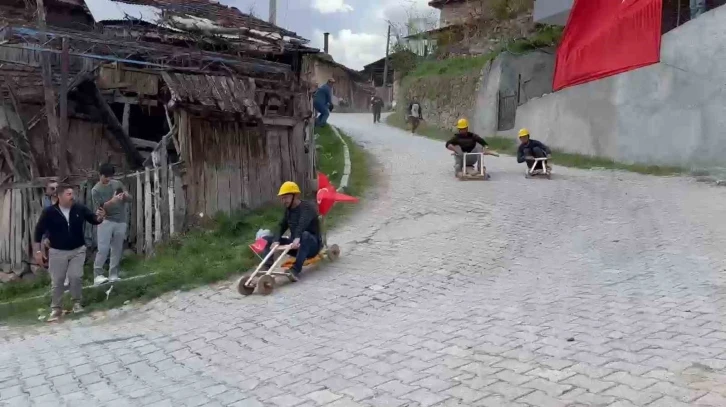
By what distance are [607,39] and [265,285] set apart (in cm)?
1207

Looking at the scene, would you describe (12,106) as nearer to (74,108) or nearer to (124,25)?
(74,108)

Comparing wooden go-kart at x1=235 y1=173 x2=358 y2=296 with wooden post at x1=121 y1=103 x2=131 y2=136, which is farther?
wooden post at x1=121 y1=103 x2=131 y2=136

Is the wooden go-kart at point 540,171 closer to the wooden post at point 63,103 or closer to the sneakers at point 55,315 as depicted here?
the wooden post at point 63,103

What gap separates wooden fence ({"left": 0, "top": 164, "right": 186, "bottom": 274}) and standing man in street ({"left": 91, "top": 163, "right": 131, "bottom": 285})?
138 centimetres

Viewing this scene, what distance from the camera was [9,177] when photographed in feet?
37.1

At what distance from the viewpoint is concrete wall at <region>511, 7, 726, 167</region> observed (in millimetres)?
14062

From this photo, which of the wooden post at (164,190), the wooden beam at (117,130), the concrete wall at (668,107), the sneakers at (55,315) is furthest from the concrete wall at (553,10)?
the sneakers at (55,315)

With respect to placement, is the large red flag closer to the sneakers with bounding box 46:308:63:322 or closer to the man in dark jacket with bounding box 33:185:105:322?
the man in dark jacket with bounding box 33:185:105:322

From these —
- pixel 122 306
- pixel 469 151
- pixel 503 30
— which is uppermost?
pixel 503 30

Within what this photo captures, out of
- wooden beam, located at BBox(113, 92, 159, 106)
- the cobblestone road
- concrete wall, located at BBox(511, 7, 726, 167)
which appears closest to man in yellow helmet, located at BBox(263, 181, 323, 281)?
the cobblestone road

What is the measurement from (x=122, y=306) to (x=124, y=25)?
29.0 ft

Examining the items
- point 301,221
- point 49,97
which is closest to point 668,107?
point 301,221

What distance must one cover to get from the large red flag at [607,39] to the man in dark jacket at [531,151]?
3298 mm

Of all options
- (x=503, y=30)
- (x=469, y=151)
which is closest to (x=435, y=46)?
(x=503, y=30)
